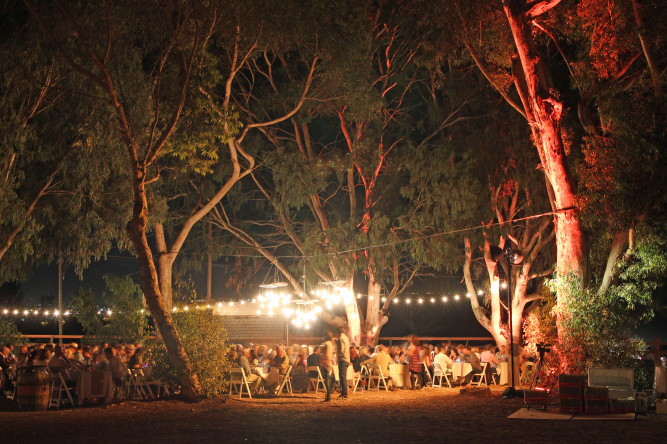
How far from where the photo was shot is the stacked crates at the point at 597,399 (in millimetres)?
9867

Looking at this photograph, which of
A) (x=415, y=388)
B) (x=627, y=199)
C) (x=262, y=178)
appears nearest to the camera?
(x=627, y=199)

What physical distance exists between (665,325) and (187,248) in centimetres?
3867

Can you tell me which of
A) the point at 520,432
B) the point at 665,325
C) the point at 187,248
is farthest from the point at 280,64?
the point at 665,325

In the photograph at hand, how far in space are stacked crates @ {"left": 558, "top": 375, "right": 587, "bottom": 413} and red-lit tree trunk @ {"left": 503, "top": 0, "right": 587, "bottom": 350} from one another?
2866 mm

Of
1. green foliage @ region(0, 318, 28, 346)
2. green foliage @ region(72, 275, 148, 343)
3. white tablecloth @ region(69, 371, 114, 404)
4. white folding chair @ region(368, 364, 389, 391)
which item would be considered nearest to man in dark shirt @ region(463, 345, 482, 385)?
white folding chair @ region(368, 364, 389, 391)

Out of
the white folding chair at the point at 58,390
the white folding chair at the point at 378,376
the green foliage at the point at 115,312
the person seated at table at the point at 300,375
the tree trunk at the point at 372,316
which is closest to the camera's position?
the white folding chair at the point at 58,390

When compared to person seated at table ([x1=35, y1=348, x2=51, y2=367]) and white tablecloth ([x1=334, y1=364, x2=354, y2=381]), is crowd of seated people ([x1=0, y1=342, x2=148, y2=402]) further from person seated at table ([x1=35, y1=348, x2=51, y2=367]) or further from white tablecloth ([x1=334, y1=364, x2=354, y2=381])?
white tablecloth ([x1=334, y1=364, x2=354, y2=381])

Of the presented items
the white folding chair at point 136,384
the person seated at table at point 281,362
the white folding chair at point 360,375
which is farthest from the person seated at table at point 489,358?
the white folding chair at point 136,384

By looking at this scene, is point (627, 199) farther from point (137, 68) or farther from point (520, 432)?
point (137, 68)

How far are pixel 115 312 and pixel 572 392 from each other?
1335 cm

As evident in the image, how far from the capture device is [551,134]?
13.1 metres

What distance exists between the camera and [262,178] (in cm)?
2359

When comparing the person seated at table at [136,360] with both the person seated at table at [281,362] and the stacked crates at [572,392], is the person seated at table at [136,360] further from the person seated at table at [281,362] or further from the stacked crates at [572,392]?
the stacked crates at [572,392]

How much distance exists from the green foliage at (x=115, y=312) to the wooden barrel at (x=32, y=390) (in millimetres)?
4051
